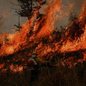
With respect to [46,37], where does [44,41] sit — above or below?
below

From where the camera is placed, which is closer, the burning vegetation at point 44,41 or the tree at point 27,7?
the burning vegetation at point 44,41

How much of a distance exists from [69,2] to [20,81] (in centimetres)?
1071

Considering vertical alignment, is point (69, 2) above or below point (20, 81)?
above

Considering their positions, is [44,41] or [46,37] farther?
[46,37]

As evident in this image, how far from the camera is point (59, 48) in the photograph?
13.7 m

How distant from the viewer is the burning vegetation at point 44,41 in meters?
12.3

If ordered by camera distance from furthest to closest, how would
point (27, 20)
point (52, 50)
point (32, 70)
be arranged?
1. point (27, 20)
2. point (52, 50)
3. point (32, 70)

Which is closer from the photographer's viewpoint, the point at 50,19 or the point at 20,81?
the point at 20,81

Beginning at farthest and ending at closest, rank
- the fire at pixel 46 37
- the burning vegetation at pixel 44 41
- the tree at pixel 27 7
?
1. the tree at pixel 27 7
2. the fire at pixel 46 37
3. the burning vegetation at pixel 44 41

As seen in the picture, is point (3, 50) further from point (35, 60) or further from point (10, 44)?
point (35, 60)

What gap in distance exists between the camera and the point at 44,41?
16.4 metres

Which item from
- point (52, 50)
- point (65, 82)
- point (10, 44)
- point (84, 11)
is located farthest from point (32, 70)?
point (10, 44)

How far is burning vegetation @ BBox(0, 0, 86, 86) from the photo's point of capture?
40.3ft

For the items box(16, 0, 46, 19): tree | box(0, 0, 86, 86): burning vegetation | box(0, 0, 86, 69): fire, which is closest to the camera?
box(0, 0, 86, 86): burning vegetation
